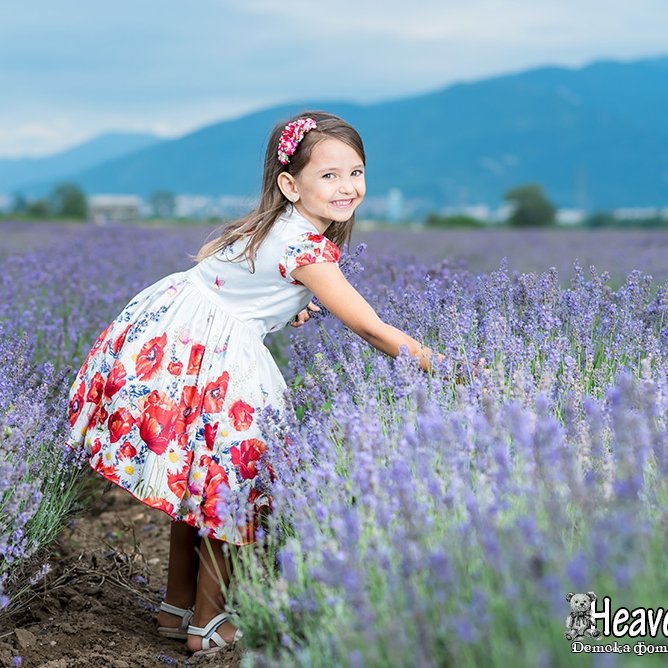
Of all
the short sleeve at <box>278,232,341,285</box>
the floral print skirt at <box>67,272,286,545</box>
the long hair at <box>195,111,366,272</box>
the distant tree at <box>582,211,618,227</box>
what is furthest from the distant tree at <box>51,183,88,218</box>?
the short sleeve at <box>278,232,341,285</box>

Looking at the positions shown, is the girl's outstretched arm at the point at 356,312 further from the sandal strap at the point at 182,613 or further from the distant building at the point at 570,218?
the distant building at the point at 570,218

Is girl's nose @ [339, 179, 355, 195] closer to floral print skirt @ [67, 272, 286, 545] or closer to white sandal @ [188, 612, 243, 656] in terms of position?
floral print skirt @ [67, 272, 286, 545]

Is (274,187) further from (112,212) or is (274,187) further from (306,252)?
(112,212)

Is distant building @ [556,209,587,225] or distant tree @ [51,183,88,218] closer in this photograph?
distant tree @ [51,183,88,218]

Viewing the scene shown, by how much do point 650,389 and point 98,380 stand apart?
4.84 feet

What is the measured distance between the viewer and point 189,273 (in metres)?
2.81

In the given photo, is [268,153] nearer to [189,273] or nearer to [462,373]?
[189,273]

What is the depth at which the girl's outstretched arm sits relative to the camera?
7.92 ft

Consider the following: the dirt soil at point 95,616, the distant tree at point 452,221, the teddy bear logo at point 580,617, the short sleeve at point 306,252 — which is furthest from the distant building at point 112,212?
the teddy bear logo at point 580,617

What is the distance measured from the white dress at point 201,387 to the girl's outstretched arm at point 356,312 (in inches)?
1.5

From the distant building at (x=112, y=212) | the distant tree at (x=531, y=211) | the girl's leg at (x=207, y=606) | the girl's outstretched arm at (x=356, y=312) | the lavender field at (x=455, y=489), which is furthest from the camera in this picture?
the distant tree at (x=531, y=211)

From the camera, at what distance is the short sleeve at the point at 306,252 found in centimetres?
251

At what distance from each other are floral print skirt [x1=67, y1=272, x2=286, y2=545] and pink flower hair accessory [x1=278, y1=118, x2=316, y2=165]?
44 cm

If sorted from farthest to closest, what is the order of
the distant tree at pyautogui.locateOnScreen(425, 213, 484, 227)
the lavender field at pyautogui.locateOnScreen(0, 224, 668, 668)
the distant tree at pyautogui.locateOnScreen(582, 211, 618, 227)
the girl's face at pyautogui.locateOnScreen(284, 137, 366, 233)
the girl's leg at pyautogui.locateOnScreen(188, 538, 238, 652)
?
the distant tree at pyautogui.locateOnScreen(582, 211, 618, 227) < the distant tree at pyautogui.locateOnScreen(425, 213, 484, 227) < the girl's face at pyautogui.locateOnScreen(284, 137, 366, 233) < the girl's leg at pyautogui.locateOnScreen(188, 538, 238, 652) < the lavender field at pyautogui.locateOnScreen(0, 224, 668, 668)
